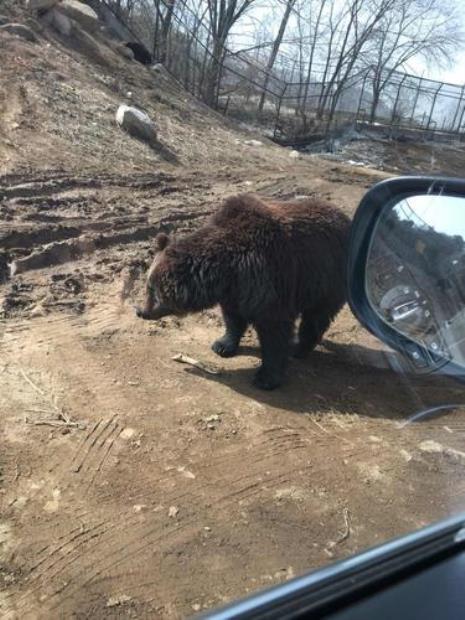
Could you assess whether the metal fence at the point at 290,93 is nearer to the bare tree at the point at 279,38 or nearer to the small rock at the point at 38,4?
the bare tree at the point at 279,38

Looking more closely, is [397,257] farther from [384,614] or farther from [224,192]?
[224,192]

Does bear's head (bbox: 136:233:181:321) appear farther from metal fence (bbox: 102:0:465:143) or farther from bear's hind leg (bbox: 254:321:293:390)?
metal fence (bbox: 102:0:465:143)

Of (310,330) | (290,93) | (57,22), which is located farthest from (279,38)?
(310,330)

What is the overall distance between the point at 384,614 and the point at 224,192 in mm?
11032

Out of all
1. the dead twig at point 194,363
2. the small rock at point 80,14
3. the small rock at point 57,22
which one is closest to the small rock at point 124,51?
the small rock at point 80,14

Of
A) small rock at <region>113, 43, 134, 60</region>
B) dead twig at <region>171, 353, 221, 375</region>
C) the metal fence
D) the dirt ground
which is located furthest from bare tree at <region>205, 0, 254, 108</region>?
dead twig at <region>171, 353, 221, 375</region>

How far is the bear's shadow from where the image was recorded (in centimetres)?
556

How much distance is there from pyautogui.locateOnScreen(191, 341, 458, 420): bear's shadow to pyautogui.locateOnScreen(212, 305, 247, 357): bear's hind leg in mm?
182

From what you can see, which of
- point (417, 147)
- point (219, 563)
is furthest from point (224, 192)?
point (417, 147)

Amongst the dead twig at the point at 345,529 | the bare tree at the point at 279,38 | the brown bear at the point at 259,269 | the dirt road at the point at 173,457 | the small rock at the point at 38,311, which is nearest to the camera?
the dirt road at the point at 173,457

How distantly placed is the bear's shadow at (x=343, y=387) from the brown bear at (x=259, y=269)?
10.0 inches

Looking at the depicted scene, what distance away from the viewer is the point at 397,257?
3639 mm

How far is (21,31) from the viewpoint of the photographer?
15797 millimetres

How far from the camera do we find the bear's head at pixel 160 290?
19.5 feet
